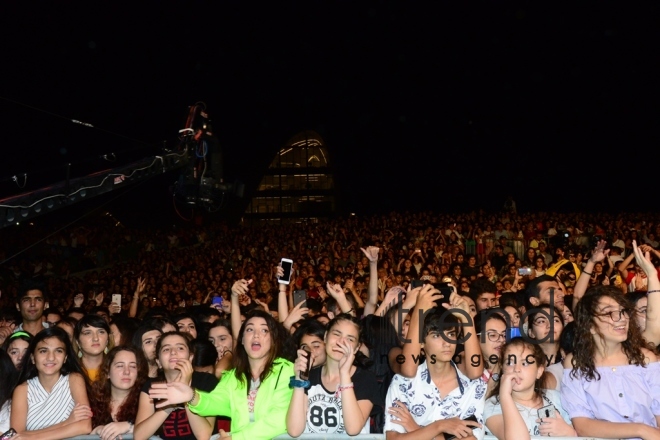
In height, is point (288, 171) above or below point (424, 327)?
above

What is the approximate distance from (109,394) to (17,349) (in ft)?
2.95

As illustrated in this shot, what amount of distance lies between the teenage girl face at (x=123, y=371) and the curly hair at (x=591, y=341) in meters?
2.58

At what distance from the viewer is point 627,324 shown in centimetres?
369

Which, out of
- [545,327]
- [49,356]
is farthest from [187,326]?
[545,327]

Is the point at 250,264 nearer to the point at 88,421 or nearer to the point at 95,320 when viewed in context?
the point at 95,320

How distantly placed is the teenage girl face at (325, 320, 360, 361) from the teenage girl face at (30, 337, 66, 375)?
5.66ft

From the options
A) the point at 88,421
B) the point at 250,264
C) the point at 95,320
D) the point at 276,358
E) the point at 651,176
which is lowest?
the point at 88,421

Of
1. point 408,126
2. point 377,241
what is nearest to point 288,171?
point 408,126

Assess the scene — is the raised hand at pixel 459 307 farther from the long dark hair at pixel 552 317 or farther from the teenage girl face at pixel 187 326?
the teenage girl face at pixel 187 326

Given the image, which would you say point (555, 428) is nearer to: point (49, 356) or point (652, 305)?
point (652, 305)

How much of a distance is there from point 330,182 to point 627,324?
1410 inches

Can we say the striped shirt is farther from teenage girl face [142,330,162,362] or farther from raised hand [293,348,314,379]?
raised hand [293,348,314,379]

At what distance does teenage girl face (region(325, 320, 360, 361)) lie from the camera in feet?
13.0

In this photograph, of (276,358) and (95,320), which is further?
(95,320)
